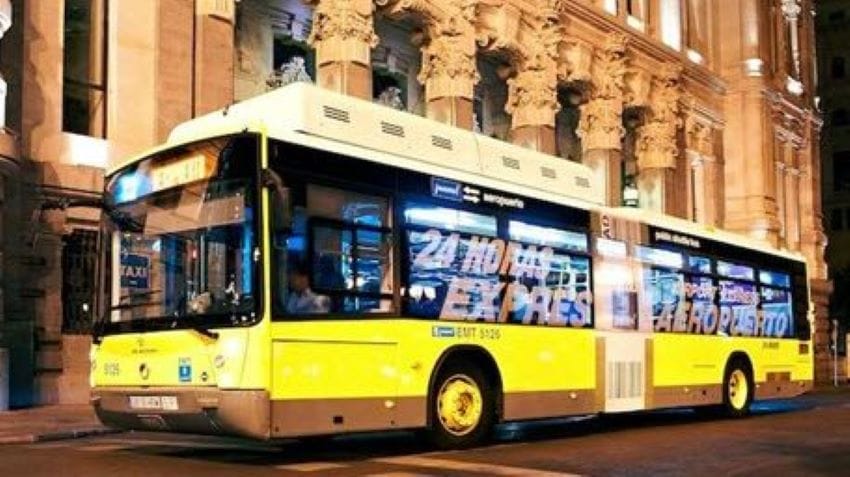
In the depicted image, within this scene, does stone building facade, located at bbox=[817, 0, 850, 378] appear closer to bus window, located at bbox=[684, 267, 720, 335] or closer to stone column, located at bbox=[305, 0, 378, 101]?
stone column, located at bbox=[305, 0, 378, 101]

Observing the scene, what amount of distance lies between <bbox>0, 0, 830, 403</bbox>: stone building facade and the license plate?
8.50 m

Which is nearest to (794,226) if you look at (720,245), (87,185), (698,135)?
(698,135)

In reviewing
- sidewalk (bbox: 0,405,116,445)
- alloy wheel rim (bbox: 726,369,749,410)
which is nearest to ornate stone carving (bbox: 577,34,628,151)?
alloy wheel rim (bbox: 726,369,749,410)

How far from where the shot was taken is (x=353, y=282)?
11344 millimetres

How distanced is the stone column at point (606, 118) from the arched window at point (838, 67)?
47.9m

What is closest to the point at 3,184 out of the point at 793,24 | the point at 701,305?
the point at 701,305

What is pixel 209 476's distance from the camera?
1005 centimetres

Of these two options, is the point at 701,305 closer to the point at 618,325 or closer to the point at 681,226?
the point at 681,226

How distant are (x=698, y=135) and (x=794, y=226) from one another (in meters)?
9.07

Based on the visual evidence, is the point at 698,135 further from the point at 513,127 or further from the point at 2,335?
the point at 2,335

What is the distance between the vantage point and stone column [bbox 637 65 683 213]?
37969 mm

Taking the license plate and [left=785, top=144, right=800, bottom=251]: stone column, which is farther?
[left=785, top=144, right=800, bottom=251]: stone column

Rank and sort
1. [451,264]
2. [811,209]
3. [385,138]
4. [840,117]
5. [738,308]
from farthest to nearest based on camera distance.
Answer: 1. [840,117]
2. [811,209]
3. [738,308]
4. [451,264]
5. [385,138]

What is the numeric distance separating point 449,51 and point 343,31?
3906 mm
